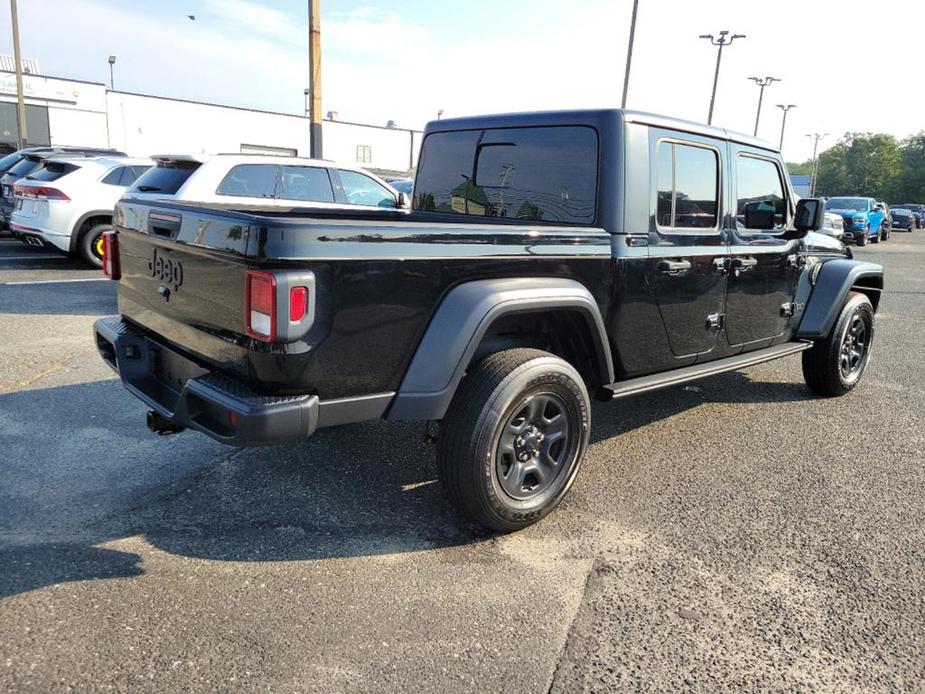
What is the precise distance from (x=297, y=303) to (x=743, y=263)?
3043mm

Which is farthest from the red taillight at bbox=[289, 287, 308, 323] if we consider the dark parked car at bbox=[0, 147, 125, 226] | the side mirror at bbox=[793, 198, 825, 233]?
the dark parked car at bbox=[0, 147, 125, 226]

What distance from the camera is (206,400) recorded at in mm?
2615

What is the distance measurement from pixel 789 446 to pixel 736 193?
1.65 meters

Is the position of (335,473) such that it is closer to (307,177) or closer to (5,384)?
(5,384)

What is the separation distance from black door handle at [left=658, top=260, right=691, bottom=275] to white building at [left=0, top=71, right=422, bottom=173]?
30617 mm

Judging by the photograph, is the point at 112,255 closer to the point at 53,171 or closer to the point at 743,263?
the point at 743,263

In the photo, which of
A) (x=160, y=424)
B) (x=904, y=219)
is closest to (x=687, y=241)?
(x=160, y=424)

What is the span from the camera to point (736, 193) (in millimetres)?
4359

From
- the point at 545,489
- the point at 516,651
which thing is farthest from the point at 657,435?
the point at 516,651

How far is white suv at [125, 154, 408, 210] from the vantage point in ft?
25.0

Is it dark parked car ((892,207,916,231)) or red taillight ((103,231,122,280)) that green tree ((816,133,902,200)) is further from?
red taillight ((103,231,122,280))

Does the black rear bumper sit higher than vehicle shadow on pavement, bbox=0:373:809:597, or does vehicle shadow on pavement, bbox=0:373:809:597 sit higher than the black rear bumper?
the black rear bumper

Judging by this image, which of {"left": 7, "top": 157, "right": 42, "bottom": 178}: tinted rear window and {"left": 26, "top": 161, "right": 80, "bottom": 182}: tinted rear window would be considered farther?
{"left": 7, "top": 157, "right": 42, "bottom": 178}: tinted rear window

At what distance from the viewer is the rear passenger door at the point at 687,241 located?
375 cm
